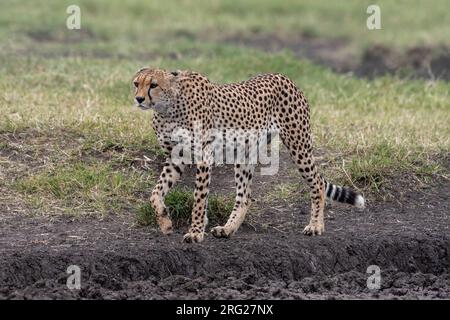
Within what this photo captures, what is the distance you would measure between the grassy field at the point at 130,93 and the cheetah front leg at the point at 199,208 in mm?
432

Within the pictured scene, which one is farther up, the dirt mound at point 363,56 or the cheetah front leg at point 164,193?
the dirt mound at point 363,56

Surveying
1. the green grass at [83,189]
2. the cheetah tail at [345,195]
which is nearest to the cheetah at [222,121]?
the cheetah tail at [345,195]

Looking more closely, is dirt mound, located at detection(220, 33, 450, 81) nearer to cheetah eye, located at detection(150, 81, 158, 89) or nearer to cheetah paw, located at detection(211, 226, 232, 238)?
cheetah paw, located at detection(211, 226, 232, 238)

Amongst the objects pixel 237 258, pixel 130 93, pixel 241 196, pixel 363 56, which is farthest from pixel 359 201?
pixel 363 56

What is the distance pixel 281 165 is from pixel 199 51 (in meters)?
4.51

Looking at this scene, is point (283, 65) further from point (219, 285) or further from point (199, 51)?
point (219, 285)

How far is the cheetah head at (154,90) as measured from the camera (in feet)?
21.6

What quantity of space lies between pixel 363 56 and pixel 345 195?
6.54 meters

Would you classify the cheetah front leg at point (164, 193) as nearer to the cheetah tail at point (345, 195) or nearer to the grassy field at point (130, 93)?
the grassy field at point (130, 93)

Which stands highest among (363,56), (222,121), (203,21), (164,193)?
(203,21)

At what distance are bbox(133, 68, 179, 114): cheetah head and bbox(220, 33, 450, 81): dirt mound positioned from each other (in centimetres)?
567

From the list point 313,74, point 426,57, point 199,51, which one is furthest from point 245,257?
point 426,57

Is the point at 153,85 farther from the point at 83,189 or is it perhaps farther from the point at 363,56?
the point at 363,56

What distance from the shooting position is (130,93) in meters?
9.75
